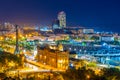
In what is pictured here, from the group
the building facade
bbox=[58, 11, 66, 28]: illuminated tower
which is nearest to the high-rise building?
bbox=[58, 11, 66, 28]: illuminated tower

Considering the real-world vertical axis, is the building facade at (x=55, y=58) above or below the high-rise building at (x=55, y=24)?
below

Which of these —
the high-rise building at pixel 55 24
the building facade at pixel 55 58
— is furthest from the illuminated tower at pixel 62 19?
the building facade at pixel 55 58

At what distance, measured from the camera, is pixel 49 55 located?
602 inches

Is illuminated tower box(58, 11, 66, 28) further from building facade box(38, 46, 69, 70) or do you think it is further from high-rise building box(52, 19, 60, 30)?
building facade box(38, 46, 69, 70)

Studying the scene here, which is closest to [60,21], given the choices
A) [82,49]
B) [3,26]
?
[3,26]

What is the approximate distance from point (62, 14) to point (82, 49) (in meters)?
24.4

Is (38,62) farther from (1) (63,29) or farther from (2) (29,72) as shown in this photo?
(1) (63,29)

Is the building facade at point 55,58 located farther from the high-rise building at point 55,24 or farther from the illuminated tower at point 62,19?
the illuminated tower at point 62,19

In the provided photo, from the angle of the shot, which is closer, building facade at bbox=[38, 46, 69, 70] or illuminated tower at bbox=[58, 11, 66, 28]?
building facade at bbox=[38, 46, 69, 70]

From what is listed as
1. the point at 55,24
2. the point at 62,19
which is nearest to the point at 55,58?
the point at 55,24

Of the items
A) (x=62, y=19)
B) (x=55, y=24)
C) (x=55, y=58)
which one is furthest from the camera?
(x=62, y=19)

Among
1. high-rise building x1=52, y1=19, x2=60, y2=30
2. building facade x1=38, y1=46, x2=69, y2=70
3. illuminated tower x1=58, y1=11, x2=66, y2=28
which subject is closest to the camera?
building facade x1=38, y1=46, x2=69, y2=70

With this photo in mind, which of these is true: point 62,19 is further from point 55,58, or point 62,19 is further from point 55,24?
point 55,58

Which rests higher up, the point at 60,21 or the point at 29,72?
the point at 60,21
